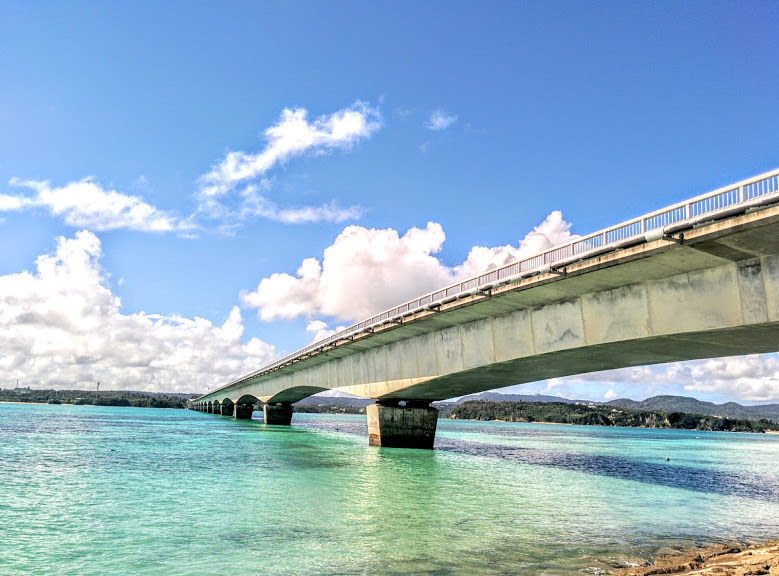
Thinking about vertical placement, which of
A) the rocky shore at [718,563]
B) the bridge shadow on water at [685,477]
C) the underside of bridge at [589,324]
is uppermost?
the underside of bridge at [589,324]

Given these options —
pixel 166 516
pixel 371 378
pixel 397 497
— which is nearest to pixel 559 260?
pixel 397 497

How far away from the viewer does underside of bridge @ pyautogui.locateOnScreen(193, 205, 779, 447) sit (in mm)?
19172

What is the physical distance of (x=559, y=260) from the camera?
24609 mm

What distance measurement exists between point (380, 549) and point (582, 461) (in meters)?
36.8

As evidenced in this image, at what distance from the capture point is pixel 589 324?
85.4 feet

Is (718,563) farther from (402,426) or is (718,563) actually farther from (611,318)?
(402,426)

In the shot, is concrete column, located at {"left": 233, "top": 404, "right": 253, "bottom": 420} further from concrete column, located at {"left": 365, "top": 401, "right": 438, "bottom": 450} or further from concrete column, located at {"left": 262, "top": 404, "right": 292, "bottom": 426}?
concrete column, located at {"left": 365, "top": 401, "right": 438, "bottom": 450}

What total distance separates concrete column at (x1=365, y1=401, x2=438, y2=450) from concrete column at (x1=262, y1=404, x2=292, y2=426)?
2224 inches

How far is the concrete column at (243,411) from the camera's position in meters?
135

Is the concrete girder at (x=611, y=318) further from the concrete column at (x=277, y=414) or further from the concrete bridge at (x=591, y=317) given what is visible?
the concrete column at (x=277, y=414)

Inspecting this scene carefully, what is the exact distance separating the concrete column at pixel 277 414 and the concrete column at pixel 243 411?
115ft

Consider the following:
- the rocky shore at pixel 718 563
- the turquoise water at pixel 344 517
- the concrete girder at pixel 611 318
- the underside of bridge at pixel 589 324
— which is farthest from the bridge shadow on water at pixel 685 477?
the rocky shore at pixel 718 563

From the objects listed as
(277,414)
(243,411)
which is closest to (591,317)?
(277,414)

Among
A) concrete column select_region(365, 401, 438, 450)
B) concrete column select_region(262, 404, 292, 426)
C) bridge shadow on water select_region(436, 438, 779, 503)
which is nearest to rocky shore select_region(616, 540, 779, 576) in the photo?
bridge shadow on water select_region(436, 438, 779, 503)
